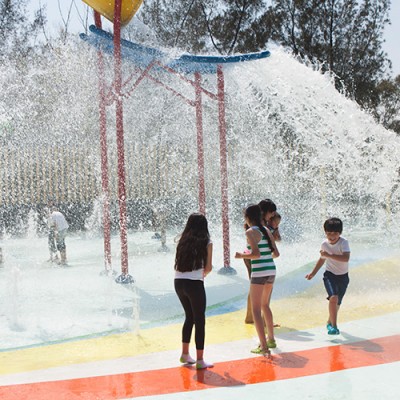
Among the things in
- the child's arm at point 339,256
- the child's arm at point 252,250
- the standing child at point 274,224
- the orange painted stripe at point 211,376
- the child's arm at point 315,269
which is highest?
the standing child at point 274,224

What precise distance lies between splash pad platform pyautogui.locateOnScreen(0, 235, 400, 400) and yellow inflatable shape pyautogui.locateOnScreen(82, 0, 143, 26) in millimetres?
4151

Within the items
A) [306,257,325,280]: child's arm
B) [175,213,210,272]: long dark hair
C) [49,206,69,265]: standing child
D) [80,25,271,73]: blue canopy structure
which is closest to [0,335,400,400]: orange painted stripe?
[306,257,325,280]: child's arm

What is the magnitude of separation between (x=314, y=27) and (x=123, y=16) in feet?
77.0

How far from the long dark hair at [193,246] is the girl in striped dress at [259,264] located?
18.1 inches

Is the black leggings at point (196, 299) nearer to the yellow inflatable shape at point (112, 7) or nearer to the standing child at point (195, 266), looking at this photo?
the standing child at point (195, 266)

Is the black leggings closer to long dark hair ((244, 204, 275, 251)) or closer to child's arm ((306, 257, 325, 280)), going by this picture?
long dark hair ((244, 204, 275, 251))

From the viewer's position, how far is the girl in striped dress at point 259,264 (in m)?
5.18

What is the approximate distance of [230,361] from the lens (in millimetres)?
5105

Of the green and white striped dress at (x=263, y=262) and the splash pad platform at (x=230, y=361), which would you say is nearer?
the splash pad platform at (x=230, y=361)

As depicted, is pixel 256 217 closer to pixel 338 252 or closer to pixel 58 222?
pixel 338 252

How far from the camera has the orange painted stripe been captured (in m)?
4.43

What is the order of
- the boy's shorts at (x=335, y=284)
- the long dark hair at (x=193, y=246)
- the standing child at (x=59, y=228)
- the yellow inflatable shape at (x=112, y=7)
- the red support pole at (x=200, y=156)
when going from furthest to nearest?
the standing child at (x=59, y=228)
the red support pole at (x=200, y=156)
the yellow inflatable shape at (x=112, y=7)
the boy's shorts at (x=335, y=284)
the long dark hair at (x=193, y=246)

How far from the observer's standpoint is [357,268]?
945 cm

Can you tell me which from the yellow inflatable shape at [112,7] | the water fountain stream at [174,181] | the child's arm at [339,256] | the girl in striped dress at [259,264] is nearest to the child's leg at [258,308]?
the girl in striped dress at [259,264]
